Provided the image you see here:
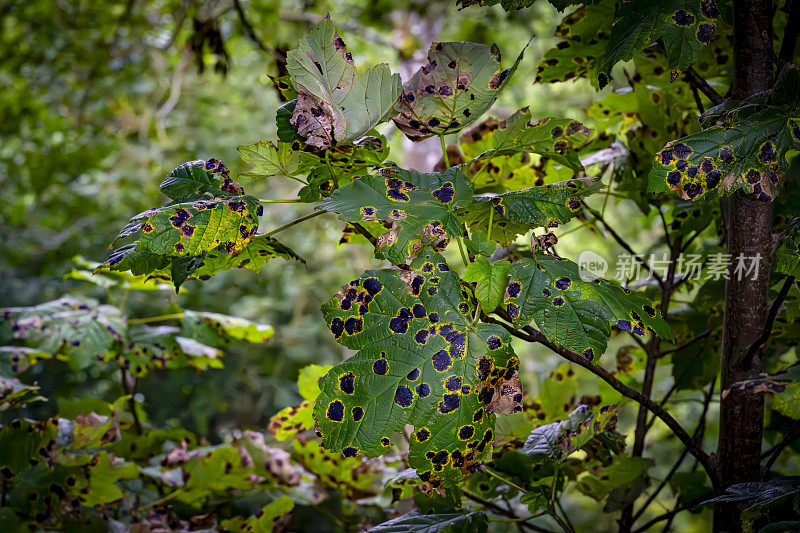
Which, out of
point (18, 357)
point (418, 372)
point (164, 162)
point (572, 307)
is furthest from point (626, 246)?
point (164, 162)

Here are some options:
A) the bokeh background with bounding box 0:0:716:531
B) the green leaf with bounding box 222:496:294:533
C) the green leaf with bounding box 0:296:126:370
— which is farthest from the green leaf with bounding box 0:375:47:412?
the bokeh background with bounding box 0:0:716:531

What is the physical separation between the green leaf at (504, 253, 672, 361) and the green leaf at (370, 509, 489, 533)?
0.96ft

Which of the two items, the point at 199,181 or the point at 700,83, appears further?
the point at 700,83

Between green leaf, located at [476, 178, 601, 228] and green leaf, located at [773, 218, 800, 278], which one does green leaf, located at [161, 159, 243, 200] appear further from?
green leaf, located at [773, 218, 800, 278]

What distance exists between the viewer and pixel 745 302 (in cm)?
80

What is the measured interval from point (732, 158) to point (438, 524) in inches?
20.9

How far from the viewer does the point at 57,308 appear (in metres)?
1.32

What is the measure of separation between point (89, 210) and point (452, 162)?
100 inches

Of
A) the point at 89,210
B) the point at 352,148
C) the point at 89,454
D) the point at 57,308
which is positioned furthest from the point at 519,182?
the point at 89,210

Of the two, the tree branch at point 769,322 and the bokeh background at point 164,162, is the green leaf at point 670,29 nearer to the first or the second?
the tree branch at point 769,322

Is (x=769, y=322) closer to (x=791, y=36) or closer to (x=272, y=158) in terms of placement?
(x=791, y=36)

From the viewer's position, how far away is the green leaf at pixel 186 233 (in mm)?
614

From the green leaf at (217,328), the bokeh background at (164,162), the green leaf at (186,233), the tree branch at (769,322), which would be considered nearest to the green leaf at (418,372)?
the green leaf at (186,233)

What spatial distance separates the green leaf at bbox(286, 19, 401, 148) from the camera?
64 centimetres
